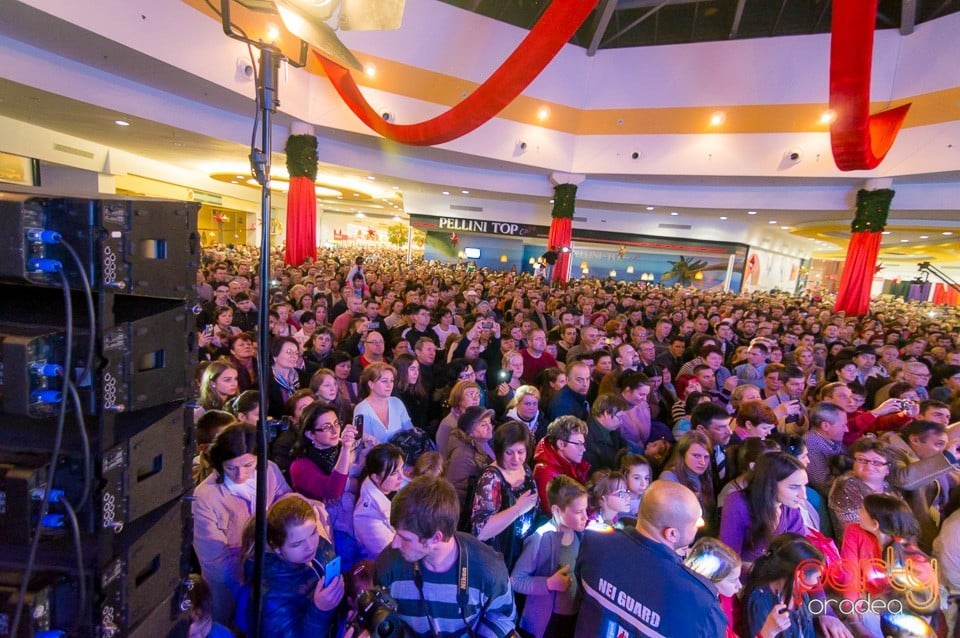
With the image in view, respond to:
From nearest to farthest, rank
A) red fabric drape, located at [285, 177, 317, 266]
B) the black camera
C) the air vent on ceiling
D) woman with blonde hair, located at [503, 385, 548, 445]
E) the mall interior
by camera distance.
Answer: the black camera < woman with blonde hair, located at [503, 385, 548, 445] < the mall interior < red fabric drape, located at [285, 177, 317, 266] < the air vent on ceiling

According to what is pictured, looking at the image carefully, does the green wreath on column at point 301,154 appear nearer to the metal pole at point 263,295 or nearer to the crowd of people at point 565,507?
the crowd of people at point 565,507

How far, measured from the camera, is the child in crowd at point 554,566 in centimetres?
185

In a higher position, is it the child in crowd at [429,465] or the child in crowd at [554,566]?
the child in crowd at [429,465]

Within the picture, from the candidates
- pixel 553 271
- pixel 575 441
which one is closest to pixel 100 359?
pixel 575 441

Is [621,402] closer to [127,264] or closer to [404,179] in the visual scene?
[127,264]

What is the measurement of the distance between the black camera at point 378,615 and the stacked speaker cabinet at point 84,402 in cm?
53

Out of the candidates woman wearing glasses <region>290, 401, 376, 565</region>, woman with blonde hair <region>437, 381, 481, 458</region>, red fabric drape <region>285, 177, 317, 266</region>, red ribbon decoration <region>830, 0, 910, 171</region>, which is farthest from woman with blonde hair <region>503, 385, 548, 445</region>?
red fabric drape <region>285, 177, 317, 266</region>

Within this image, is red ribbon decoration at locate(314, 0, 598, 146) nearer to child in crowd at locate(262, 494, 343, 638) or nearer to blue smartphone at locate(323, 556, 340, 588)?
child in crowd at locate(262, 494, 343, 638)

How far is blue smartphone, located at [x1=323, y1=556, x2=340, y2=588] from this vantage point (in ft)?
5.08

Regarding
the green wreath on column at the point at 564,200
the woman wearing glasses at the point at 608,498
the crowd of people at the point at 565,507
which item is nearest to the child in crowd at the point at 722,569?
the crowd of people at the point at 565,507

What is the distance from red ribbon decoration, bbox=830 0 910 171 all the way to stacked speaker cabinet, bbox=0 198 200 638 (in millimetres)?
7594

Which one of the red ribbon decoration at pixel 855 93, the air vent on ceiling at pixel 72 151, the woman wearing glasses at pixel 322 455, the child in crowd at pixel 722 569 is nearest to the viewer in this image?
the child in crowd at pixel 722 569

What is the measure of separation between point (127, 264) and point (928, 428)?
399 centimetres

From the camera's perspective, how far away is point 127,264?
0.97 meters
